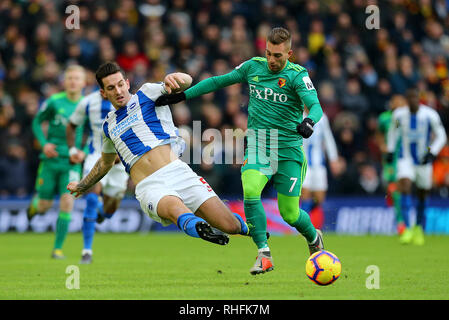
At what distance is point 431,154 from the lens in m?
14.8

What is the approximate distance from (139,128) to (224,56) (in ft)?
37.1

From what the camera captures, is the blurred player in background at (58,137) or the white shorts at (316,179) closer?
the blurred player in background at (58,137)

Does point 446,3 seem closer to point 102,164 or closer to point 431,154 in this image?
point 431,154

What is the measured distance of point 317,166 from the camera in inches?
634

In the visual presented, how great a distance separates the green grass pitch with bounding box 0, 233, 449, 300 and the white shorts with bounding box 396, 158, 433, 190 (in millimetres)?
1055

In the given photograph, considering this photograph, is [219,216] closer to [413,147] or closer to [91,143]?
[91,143]

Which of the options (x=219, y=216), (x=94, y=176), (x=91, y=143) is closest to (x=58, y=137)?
(x=91, y=143)

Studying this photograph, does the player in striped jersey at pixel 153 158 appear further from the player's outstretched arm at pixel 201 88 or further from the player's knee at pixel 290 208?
the player's knee at pixel 290 208

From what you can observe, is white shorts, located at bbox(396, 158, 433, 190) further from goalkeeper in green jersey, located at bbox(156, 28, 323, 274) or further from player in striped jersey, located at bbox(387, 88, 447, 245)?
goalkeeper in green jersey, located at bbox(156, 28, 323, 274)

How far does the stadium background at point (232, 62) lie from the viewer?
17672mm

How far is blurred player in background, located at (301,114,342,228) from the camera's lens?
617 inches

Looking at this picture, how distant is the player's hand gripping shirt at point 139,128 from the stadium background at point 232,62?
793 cm
